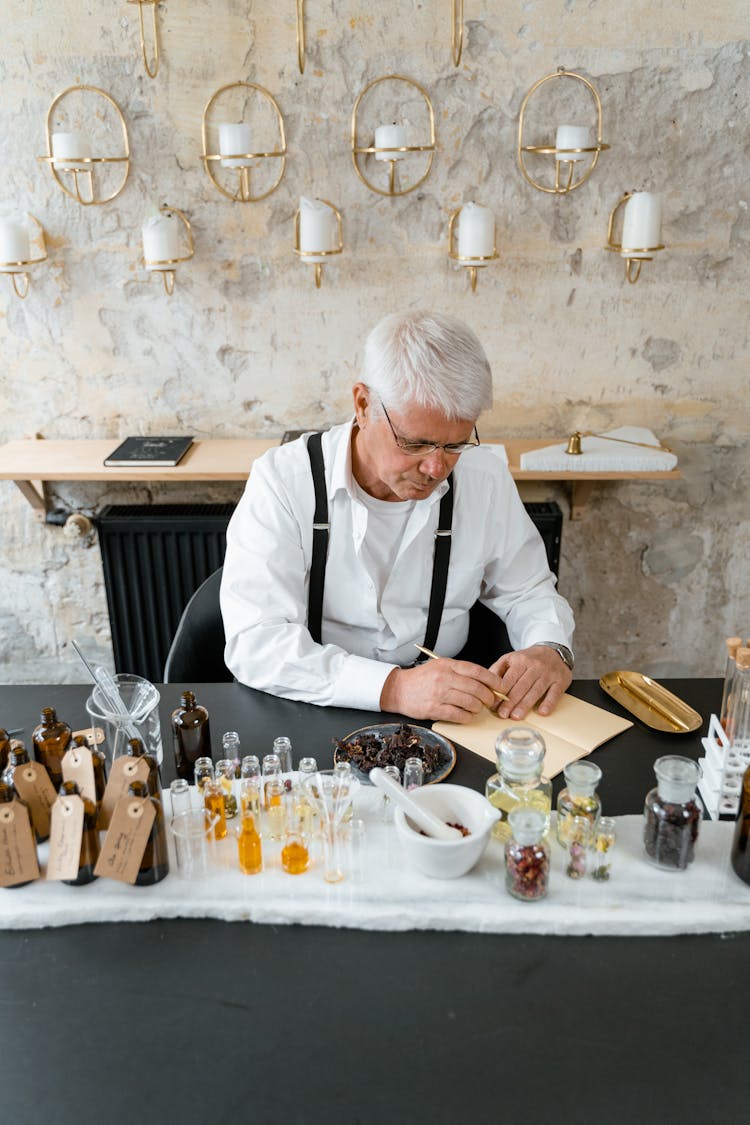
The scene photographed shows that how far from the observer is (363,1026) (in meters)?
1.09

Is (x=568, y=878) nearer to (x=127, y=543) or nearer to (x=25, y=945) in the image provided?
(x=25, y=945)

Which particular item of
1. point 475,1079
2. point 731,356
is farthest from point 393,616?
point 731,356

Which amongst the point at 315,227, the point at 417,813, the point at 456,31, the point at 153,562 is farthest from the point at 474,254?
the point at 417,813

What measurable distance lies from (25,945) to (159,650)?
2.24 m

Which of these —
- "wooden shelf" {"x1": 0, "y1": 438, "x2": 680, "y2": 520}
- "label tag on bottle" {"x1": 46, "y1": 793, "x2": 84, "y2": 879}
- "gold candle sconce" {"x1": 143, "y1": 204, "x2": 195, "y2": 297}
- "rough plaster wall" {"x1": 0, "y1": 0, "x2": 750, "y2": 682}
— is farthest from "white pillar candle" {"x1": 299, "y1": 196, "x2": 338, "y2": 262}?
"label tag on bottle" {"x1": 46, "y1": 793, "x2": 84, "y2": 879}

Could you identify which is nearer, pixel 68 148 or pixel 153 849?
pixel 153 849

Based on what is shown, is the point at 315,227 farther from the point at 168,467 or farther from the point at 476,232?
the point at 168,467

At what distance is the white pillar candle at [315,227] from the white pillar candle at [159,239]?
40cm

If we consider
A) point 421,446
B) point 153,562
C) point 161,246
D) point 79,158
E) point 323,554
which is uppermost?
point 79,158

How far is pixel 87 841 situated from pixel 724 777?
97 centimetres

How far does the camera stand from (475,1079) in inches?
40.5

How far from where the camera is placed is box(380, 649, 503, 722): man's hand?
5.57 ft

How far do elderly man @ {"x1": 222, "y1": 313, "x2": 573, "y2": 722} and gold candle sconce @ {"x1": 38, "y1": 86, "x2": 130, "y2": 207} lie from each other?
1318 millimetres

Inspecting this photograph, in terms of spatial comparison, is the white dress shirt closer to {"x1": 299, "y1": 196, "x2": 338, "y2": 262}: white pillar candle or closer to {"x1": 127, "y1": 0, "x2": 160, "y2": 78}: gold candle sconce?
{"x1": 299, "y1": 196, "x2": 338, "y2": 262}: white pillar candle
